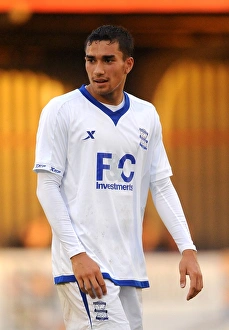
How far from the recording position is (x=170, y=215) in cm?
481

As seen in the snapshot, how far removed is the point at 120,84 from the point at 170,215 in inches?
26.5

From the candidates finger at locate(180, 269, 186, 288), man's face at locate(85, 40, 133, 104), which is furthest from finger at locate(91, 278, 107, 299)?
man's face at locate(85, 40, 133, 104)

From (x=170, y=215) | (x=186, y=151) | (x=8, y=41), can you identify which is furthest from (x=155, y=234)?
(x=170, y=215)

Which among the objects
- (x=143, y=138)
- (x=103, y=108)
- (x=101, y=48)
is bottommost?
(x=143, y=138)

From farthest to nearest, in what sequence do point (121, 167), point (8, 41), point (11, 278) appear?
point (8, 41)
point (11, 278)
point (121, 167)

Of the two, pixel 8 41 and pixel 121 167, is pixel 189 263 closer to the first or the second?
pixel 121 167

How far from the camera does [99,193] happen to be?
14.8ft

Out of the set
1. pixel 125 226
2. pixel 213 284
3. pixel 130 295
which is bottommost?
pixel 213 284

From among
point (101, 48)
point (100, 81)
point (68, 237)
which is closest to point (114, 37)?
point (101, 48)

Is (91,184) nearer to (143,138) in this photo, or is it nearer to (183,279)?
(143,138)

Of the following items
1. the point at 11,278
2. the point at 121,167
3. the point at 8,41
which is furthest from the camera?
the point at 8,41

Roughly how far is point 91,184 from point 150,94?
6138 millimetres

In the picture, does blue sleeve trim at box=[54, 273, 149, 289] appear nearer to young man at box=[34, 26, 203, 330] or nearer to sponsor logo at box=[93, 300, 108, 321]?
young man at box=[34, 26, 203, 330]

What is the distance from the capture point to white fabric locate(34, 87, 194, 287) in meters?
4.44
